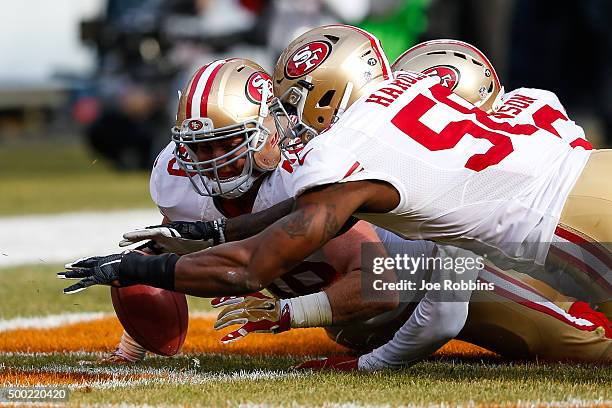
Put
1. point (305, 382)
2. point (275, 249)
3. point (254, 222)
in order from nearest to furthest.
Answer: point (275, 249) → point (305, 382) → point (254, 222)

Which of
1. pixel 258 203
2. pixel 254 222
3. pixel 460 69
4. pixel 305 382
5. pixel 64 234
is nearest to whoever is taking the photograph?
pixel 305 382

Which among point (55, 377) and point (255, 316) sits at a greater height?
point (255, 316)

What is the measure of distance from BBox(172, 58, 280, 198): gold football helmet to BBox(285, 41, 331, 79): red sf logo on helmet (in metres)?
0.25

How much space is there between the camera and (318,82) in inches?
167

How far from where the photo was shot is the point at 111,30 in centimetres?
1852

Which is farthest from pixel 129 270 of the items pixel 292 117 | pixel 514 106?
pixel 514 106

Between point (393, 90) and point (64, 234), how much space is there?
5.50 m

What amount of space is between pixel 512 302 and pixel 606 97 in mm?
13218

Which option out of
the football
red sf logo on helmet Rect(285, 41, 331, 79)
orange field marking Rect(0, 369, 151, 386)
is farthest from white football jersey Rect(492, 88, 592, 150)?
orange field marking Rect(0, 369, 151, 386)

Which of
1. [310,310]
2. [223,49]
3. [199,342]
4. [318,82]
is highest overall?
[318,82]

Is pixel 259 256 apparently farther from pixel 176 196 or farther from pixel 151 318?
pixel 176 196

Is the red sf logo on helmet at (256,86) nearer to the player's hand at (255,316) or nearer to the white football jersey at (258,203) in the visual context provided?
the white football jersey at (258,203)

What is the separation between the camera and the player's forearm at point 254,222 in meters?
4.20

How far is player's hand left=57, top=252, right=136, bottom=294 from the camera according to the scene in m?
3.68
